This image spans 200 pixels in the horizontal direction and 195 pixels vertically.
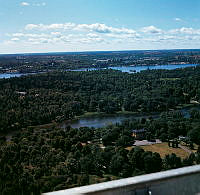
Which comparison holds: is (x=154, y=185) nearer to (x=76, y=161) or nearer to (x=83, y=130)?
(x=76, y=161)

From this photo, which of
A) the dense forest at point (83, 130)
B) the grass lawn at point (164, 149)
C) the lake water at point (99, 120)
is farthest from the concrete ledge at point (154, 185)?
the lake water at point (99, 120)

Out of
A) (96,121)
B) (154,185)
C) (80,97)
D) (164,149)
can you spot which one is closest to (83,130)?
(164,149)

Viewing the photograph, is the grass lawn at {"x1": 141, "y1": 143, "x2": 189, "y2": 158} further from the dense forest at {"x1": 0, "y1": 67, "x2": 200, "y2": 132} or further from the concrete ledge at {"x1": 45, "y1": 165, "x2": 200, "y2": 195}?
the concrete ledge at {"x1": 45, "y1": 165, "x2": 200, "y2": 195}

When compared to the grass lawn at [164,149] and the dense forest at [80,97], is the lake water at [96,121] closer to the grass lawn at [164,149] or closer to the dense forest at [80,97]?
the dense forest at [80,97]

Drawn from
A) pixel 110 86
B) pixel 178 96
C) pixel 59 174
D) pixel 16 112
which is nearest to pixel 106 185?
pixel 59 174

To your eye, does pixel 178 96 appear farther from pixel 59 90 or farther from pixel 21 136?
pixel 21 136

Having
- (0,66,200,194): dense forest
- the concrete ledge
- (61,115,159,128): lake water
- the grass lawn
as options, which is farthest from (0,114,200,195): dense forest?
the concrete ledge
